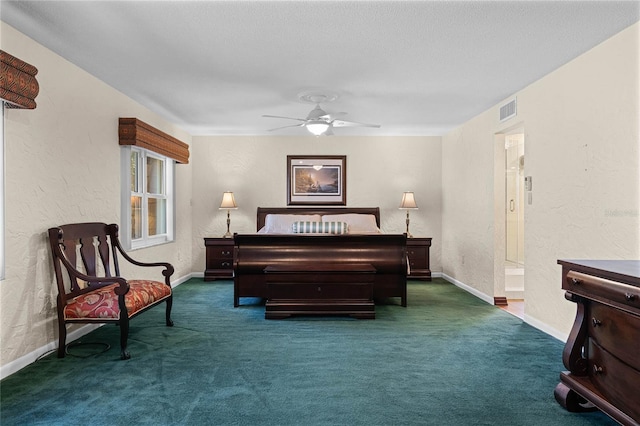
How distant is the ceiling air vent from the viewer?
4297mm

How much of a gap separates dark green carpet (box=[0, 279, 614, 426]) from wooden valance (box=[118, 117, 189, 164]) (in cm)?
197

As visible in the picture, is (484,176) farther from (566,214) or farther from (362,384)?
(362,384)

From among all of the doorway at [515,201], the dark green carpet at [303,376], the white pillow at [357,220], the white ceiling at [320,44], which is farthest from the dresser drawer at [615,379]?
the doorway at [515,201]

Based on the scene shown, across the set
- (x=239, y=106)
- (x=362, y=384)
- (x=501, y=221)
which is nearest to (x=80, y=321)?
(x=362, y=384)

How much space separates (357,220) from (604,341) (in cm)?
445

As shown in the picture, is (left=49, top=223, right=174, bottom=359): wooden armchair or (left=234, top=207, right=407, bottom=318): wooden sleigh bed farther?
(left=234, top=207, right=407, bottom=318): wooden sleigh bed

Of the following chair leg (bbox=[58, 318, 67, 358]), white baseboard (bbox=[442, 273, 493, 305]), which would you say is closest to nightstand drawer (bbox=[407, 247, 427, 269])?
white baseboard (bbox=[442, 273, 493, 305])

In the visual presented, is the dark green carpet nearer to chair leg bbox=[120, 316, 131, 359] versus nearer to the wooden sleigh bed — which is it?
chair leg bbox=[120, 316, 131, 359]

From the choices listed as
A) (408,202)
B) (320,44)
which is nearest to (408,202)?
(408,202)

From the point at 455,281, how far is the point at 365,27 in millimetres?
4500

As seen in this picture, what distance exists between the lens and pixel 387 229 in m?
6.81

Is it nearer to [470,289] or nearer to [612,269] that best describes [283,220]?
[470,289]

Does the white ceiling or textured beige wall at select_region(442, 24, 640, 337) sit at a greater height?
the white ceiling

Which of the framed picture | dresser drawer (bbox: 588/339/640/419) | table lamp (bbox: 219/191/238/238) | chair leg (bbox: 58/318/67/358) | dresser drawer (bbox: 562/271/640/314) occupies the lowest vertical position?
chair leg (bbox: 58/318/67/358)
